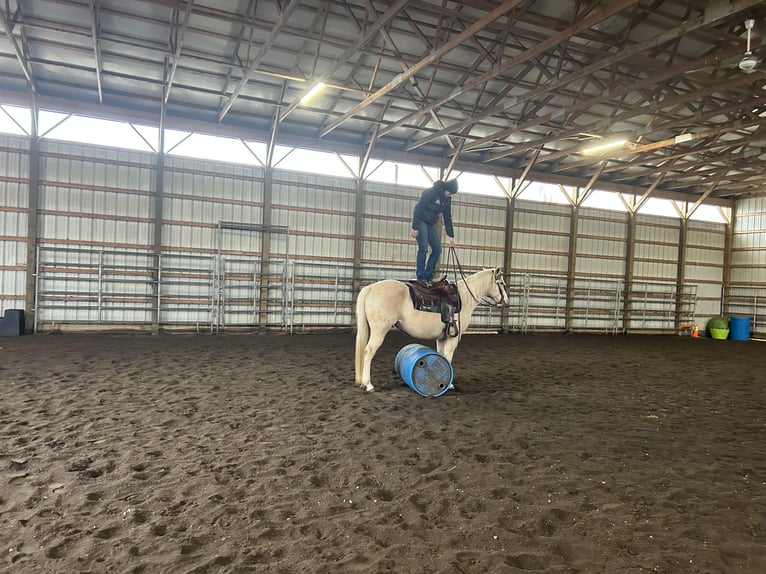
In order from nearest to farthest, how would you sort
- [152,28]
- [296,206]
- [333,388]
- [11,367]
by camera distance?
[333,388]
[11,367]
[152,28]
[296,206]

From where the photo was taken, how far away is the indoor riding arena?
2996 millimetres

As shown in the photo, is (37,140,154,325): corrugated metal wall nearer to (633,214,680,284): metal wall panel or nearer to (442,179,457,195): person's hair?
(442,179,457,195): person's hair

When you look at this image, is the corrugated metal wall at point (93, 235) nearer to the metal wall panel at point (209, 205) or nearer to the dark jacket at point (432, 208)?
the metal wall panel at point (209, 205)

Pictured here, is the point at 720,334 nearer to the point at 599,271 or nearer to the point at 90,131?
the point at 599,271

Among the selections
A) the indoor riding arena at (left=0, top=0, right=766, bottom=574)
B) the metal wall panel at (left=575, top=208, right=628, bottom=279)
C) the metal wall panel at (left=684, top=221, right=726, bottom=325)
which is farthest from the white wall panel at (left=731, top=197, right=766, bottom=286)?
the metal wall panel at (left=575, top=208, right=628, bottom=279)

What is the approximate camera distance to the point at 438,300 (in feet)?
22.9

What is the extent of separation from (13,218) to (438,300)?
36.9ft

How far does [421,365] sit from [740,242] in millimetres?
20610

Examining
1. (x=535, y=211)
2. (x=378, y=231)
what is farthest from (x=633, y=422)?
(x=535, y=211)

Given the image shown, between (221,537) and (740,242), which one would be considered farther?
(740,242)

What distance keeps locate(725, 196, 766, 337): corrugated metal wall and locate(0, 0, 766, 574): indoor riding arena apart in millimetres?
131

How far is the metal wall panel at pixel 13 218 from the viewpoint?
38.0ft

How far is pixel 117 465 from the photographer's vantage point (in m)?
3.65

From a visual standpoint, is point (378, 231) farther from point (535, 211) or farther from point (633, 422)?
point (633, 422)
